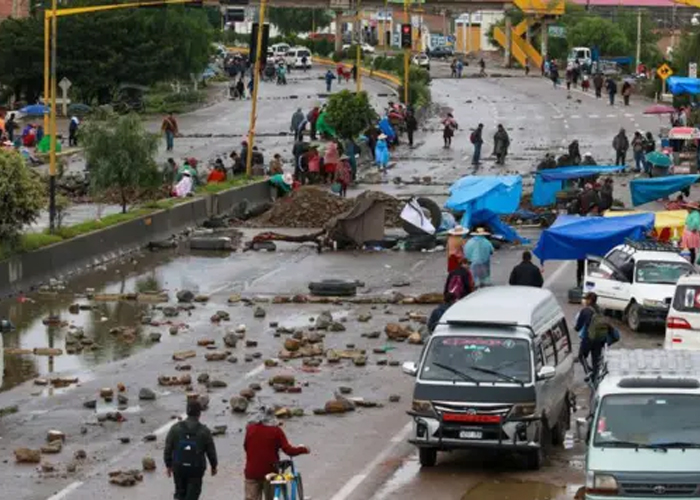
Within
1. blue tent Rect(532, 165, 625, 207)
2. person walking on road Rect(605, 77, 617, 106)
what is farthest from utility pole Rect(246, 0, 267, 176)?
person walking on road Rect(605, 77, 617, 106)

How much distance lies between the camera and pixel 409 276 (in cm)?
3747

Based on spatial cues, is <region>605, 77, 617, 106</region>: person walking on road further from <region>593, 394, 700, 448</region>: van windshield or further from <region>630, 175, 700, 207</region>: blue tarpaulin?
<region>593, 394, 700, 448</region>: van windshield

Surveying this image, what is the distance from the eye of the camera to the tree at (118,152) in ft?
143

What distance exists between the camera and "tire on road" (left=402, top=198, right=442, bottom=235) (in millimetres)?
41406

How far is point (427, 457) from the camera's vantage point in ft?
68.4

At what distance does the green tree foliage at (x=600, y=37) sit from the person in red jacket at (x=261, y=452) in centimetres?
12908

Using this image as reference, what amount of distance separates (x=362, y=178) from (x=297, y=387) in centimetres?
3342

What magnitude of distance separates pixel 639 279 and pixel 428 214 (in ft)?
37.9

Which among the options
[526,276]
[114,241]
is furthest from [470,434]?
[114,241]

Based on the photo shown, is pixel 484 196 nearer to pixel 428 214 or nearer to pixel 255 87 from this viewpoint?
pixel 428 214

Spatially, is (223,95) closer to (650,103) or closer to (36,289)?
(650,103)

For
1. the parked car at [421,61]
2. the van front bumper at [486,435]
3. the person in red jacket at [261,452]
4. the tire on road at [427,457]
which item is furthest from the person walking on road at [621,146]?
the parked car at [421,61]

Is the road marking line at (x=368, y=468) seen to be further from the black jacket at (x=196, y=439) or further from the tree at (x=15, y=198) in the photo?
the tree at (x=15, y=198)

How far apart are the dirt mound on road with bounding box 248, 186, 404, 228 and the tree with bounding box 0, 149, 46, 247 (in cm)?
1165
